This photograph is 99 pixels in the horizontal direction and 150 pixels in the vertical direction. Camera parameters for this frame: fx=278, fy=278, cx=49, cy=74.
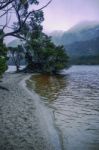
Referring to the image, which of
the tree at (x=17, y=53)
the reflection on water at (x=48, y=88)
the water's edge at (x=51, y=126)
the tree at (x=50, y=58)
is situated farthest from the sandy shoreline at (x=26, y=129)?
the tree at (x=17, y=53)

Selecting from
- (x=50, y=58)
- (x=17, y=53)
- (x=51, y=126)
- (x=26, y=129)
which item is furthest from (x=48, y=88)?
(x=17, y=53)

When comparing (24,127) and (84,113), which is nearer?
(24,127)

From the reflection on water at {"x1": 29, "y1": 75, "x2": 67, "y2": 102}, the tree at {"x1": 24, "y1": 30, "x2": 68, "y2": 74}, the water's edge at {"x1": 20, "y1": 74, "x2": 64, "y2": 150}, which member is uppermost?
the tree at {"x1": 24, "y1": 30, "x2": 68, "y2": 74}

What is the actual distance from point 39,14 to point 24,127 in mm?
7161

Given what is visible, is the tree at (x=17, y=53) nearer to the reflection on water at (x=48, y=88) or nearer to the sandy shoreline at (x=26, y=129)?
the reflection on water at (x=48, y=88)

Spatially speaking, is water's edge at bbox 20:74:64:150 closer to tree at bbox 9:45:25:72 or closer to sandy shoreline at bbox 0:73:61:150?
sandy shoreline at bbox 0:73:61:150

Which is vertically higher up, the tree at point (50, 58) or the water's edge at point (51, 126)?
the tree at point (50, 58)

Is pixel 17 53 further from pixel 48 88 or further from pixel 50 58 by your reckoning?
Result: pixel 48 88

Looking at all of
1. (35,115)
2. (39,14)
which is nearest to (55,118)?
(35,115)

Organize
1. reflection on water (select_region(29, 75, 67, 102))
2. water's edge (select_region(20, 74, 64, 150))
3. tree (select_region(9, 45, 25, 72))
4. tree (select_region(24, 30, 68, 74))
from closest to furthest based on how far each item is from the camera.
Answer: water's edge (select_region(20, 74, 64, 150)), reflection on water (select_region(29, 75, 67, 102)), tree (select_region(24, 30, 68, 74)), tree (select_region(9, 45, 25, 72))

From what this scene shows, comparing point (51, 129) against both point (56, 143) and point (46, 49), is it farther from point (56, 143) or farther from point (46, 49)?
point (46, 49)

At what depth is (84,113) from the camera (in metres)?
23.2

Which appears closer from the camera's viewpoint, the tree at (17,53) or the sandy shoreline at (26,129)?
the sandy shoreline at (26,129)

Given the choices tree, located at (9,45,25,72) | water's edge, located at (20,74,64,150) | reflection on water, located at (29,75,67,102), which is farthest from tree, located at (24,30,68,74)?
water's edge, located at (20,74,64,150)
